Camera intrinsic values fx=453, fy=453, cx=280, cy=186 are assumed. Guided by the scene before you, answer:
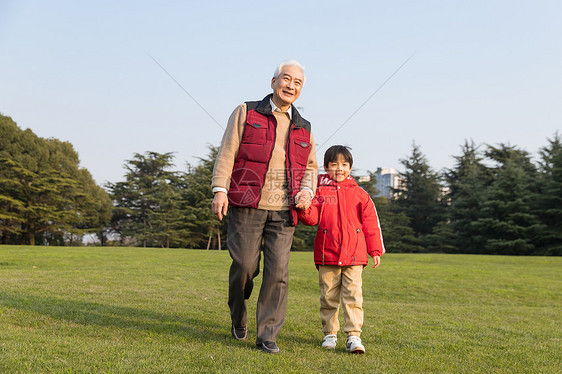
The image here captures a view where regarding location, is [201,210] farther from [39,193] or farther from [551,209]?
[551,209]

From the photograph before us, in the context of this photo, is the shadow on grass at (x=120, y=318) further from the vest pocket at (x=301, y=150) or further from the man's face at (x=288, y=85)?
the man's face at (x=288, y=85)

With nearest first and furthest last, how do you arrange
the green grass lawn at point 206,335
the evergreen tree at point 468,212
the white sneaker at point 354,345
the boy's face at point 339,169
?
the green grass lawn at point 206,335 < the white sneaker at point 354,345 < the boy's face at point 339,169 < the evergreen tree at point 468,212

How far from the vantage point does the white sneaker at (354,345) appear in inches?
137

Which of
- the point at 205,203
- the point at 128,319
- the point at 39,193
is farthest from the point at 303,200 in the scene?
the point at 39,193

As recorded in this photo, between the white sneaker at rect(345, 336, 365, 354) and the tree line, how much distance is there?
106 ft

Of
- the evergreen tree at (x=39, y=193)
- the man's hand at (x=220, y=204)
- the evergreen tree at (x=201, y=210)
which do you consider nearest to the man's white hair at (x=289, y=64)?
the man's hand at (x=220, y=204)

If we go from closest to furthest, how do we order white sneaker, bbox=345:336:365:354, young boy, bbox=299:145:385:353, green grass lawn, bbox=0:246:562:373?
1. green grass lawn, bbox=0:246:562:373
2. white sneaker, bbox=345:336:365:354
3. young boy, bbox=299:145:385:353

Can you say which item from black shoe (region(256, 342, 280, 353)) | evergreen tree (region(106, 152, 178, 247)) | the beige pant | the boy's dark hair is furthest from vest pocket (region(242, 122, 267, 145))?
evergreen tree (region(106, 152, 178, 247))

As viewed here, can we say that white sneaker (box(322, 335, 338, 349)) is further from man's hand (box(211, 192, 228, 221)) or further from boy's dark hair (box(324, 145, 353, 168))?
boy's dark hair (box(324, 145, 353, 168))

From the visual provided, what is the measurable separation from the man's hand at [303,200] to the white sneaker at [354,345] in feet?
3.65

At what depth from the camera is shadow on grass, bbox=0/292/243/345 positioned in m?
3.89

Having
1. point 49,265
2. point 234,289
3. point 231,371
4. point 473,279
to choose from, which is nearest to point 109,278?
point 49,265

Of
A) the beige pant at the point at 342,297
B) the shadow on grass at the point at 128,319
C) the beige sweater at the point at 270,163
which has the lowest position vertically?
the shadow on grass at the point at 128,319

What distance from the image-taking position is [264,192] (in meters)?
3.54
